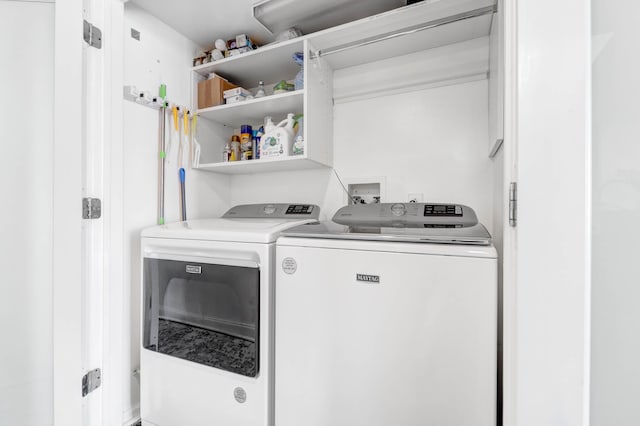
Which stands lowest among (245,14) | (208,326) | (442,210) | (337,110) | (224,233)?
(208,326)

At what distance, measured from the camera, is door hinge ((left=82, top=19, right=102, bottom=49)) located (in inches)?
48.6

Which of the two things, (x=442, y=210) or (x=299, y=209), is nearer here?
(x=442, y=210)

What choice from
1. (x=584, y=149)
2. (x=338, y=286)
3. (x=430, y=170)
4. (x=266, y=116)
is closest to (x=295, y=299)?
(x=338, y=286)

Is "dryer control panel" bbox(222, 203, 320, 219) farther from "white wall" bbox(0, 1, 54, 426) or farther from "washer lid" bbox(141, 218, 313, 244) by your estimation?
"white wall" bbox(0, 1, 54, 426)

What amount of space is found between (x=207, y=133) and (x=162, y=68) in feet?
1.53

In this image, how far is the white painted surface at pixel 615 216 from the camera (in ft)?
1.72

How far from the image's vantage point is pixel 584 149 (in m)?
0.54

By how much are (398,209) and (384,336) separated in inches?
25.2

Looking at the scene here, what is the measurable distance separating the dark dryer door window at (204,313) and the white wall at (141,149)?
8.0 inches

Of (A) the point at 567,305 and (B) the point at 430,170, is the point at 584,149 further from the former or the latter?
(B) the point at 430,170

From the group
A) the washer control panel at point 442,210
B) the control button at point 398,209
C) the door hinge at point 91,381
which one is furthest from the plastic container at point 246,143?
the door hinge at point 91,381

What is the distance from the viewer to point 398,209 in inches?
52.4

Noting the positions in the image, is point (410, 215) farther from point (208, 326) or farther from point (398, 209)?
point (208, 326)

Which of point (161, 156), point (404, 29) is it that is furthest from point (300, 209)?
point (404, 29)
